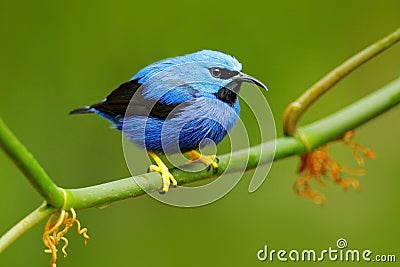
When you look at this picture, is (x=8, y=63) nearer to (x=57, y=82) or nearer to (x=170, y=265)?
(x=57, y=82)

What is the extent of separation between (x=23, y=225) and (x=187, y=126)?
40 centimetres

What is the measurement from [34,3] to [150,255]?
0.97m

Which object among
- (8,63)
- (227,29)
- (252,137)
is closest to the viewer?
(252,137)

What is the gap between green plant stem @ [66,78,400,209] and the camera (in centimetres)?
96

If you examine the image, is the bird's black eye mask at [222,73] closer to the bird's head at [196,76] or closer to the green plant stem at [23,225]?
the bird's head at [196,76]

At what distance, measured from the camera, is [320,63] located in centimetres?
239

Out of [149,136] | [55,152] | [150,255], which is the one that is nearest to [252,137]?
[150,255]

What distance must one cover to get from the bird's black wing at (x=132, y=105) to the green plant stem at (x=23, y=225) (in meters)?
0.31

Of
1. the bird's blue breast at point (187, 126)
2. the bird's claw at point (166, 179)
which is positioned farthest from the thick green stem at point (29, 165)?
the bird's blue breast at point (187, 126)

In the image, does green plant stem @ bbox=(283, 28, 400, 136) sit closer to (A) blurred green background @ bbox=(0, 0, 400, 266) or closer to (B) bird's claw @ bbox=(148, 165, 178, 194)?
(B) bird's claw @ bbox=(148, 165, 178, 194)

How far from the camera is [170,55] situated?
2316 millimetres

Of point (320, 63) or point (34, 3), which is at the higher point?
point (34, 3)

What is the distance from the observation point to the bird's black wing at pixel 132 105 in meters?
1.19

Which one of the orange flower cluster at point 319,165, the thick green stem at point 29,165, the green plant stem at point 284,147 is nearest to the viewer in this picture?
the thick green stem at point 29,165
